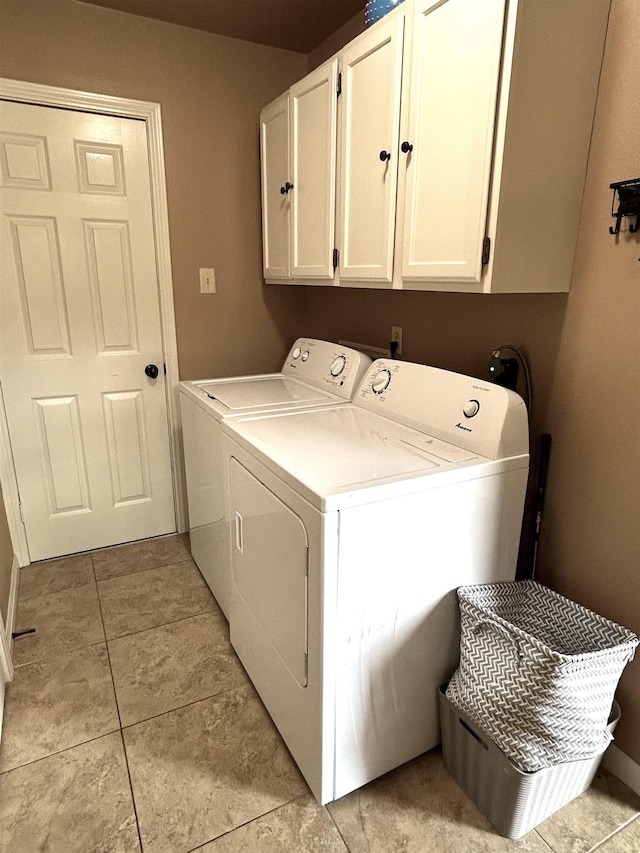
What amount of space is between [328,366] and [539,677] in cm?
140

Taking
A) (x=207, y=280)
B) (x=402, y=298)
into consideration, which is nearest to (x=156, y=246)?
(x=207, y=280)

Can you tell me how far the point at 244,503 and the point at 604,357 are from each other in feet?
3.63

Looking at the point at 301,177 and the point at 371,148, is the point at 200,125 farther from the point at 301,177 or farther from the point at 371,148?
the point at 371,148

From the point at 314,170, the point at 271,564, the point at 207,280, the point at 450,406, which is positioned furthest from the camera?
the point at 207,280

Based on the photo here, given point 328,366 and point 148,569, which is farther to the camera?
point 148,569

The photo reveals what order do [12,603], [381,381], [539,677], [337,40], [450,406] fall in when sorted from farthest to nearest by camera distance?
[337,40] → [12,603] → [381,381] → [450,406] → [539,677]

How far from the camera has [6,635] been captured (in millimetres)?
1854

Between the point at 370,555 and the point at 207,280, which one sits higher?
the point at 207,280

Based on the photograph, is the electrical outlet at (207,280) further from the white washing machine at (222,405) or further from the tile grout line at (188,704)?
the tile grout line at (188,704)

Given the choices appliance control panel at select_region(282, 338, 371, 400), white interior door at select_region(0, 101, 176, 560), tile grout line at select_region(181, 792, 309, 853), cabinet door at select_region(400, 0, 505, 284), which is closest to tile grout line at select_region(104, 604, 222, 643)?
white interior door at select_region(0, 101, 176, 560)

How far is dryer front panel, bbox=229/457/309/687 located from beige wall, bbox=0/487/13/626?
0.96 metres

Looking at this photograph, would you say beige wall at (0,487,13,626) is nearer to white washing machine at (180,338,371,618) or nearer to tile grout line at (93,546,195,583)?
tile grout line at (93,546,195,583)

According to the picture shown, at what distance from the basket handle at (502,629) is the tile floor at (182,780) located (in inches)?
20.2

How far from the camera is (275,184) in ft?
7.59
